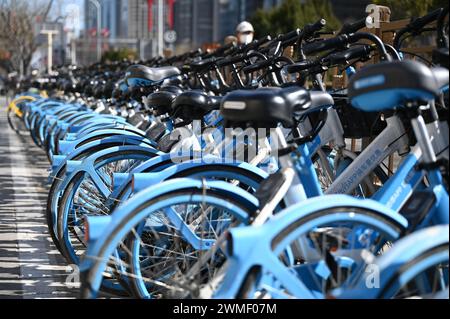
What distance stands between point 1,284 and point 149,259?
3.58 feet

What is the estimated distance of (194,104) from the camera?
4047 millimetres

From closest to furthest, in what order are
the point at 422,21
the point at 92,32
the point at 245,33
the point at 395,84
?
the point at 395,84 < the point at 422,21 < the point at 245,33 < the point at 92,32

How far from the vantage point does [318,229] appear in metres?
3.02

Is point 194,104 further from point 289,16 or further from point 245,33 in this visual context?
point 289,16

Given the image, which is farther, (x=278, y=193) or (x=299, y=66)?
(x=299, y=66)

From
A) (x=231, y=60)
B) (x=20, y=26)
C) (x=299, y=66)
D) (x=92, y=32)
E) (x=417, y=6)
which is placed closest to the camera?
(x=299, y=66)

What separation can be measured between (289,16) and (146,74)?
66.5 feet

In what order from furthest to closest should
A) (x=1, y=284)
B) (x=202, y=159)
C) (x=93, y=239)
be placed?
(x=1, y=284) → (x=202, y=159) → (x=93, y=239)

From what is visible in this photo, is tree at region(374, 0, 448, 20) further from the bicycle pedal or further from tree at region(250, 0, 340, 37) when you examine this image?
tree at region(250, 0, 340, 37)

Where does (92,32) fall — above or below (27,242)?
below

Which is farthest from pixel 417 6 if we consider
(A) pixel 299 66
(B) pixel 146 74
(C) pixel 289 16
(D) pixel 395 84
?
(C) pixel 289 16

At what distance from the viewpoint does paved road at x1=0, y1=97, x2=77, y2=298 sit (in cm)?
439
